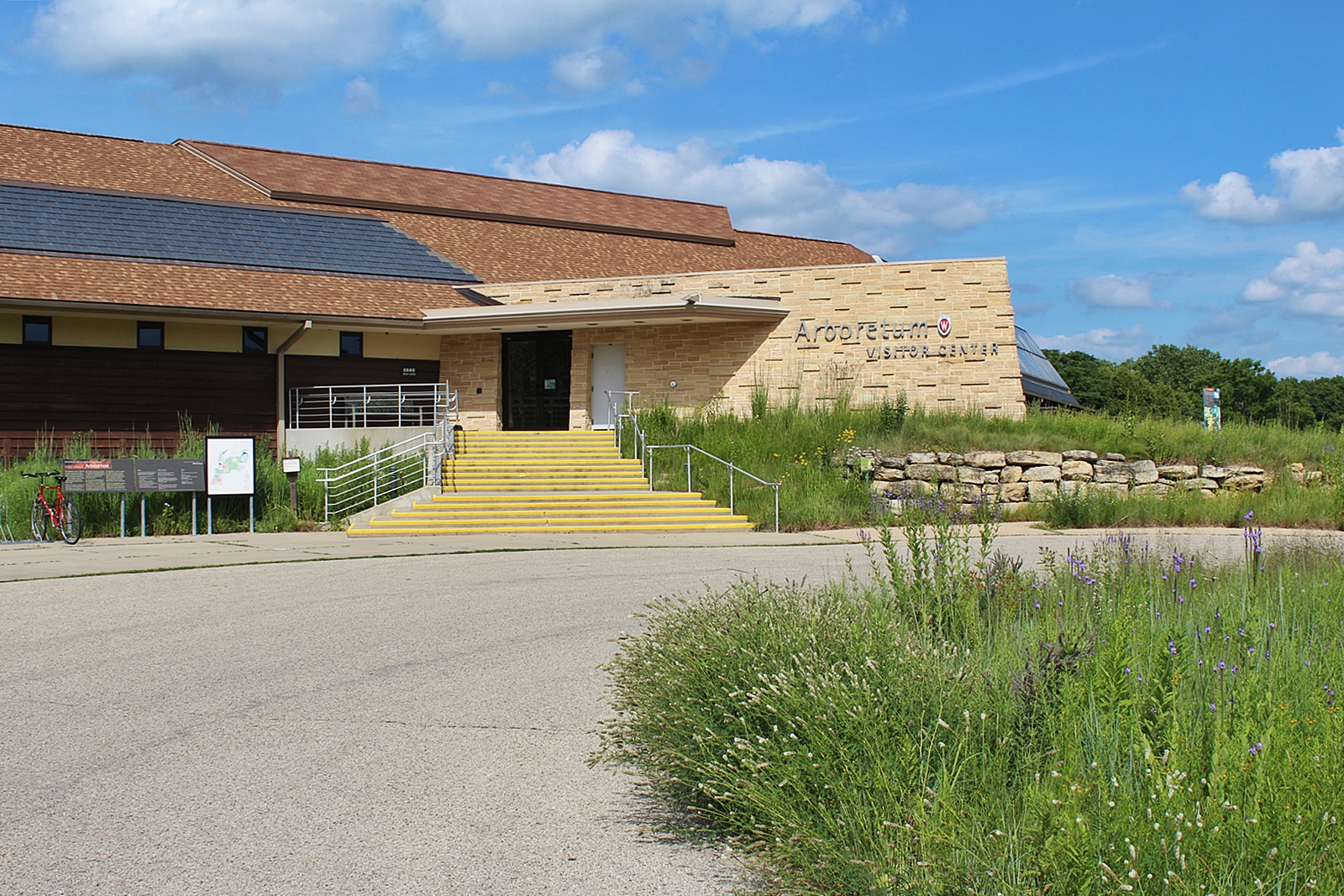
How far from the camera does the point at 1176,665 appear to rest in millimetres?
4727

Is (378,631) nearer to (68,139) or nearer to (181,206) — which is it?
(181,206)

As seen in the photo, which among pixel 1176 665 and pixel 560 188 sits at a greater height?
pixel 560 188

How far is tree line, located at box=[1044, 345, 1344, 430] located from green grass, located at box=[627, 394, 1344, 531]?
3358cm

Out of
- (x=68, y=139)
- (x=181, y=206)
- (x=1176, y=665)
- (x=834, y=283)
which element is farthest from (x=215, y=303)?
(x=1176, y=665)

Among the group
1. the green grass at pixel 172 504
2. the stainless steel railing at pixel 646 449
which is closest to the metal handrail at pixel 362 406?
the green grass at pixel 172 504

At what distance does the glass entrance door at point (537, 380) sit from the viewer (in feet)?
96.4

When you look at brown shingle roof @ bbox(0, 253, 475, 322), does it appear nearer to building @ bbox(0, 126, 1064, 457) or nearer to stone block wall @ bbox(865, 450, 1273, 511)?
building @ bbox(0, 126, 1064, 457)

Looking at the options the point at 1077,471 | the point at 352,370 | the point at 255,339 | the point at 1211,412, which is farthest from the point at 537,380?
the point at 1211,412

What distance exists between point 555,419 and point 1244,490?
16.5 metres

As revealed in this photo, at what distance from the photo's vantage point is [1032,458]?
22984mm

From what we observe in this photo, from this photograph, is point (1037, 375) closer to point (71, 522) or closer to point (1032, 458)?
point (1032, 458)

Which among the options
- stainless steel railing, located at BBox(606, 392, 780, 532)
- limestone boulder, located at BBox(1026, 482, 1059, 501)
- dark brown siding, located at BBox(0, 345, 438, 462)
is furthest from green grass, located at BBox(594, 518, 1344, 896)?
dark brown siding, located at BBox(0, 345, 438, 462)

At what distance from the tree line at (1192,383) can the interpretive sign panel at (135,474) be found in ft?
155

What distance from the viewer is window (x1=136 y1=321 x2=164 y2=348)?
79.8 ft
